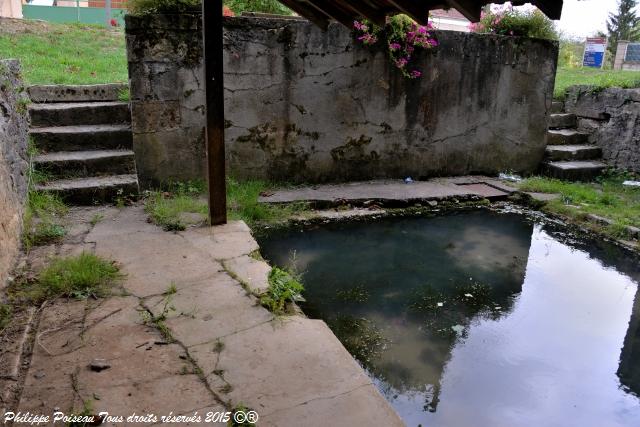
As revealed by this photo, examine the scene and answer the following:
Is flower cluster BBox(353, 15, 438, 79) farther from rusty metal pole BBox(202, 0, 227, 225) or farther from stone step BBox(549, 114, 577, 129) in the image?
stone step BBox(549, 114, 577, 129)

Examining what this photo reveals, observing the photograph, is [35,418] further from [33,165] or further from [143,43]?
[143,43]

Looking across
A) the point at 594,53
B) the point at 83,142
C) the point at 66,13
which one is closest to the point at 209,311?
the point at 83,142

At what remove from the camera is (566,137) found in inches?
291

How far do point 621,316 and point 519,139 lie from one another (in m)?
3.97

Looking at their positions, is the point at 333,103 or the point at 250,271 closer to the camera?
the point at 250,271

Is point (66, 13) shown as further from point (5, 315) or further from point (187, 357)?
point (187, 357)

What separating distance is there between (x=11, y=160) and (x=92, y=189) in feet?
3.03

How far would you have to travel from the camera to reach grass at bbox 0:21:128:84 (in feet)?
20.6

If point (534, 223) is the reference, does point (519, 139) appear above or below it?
above

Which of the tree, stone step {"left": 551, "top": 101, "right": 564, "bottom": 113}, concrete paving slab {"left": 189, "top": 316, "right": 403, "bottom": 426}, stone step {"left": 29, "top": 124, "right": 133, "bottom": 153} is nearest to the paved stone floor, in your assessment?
concrete paving slab {"left": 189, "top": 316, "right": 403, "bottom": 426}

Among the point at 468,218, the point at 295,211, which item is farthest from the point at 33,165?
the point at 468,218

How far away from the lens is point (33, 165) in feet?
15.0

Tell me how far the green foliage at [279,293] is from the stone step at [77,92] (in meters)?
3.57

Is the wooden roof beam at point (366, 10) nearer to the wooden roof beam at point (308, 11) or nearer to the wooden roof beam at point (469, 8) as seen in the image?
the wooden roof beam at point (308, 11)
